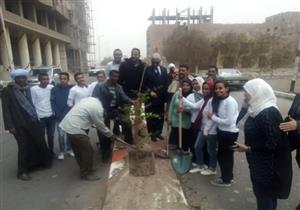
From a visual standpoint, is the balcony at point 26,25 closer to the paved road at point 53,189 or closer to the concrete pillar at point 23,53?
the concrete pillar at point 23,53

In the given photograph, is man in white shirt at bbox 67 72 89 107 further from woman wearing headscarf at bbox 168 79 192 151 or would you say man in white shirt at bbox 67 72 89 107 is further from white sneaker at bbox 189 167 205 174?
white sneaker at bbox 189 167 205 174

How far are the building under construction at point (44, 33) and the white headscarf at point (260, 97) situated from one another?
23.2m

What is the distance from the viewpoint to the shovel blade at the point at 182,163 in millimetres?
5303

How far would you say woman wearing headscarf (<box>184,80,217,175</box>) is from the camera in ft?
15.8

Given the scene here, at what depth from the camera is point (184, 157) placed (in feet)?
18.1

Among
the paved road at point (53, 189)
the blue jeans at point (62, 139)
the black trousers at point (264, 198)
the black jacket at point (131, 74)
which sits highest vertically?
the black jacket at point (131, 74)

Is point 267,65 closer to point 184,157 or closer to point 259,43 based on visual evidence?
point 259,43

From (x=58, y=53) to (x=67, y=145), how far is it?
4620 centimetres

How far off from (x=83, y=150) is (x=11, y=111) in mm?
1385

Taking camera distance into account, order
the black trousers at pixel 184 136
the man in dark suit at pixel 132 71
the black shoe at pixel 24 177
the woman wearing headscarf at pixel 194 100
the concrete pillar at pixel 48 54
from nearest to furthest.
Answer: the black shoe at pixel 24 177
the woman wearing headscarf at pixel 194 100
the black trousers at pixel 184 136
the man in dark suit at pixel 132 71
the concrete pillar at pixel 48 54

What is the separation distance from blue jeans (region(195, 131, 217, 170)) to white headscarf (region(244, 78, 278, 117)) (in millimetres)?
1803

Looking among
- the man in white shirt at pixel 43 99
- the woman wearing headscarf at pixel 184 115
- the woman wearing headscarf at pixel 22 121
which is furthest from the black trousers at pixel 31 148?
the woman wearing headscarf at pixel 184 115

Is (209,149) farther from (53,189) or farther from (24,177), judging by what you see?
(24,177)

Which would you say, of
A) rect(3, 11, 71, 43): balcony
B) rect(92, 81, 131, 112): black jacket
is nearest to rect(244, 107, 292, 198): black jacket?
rect(92, 81, 131, 112): black jacket
